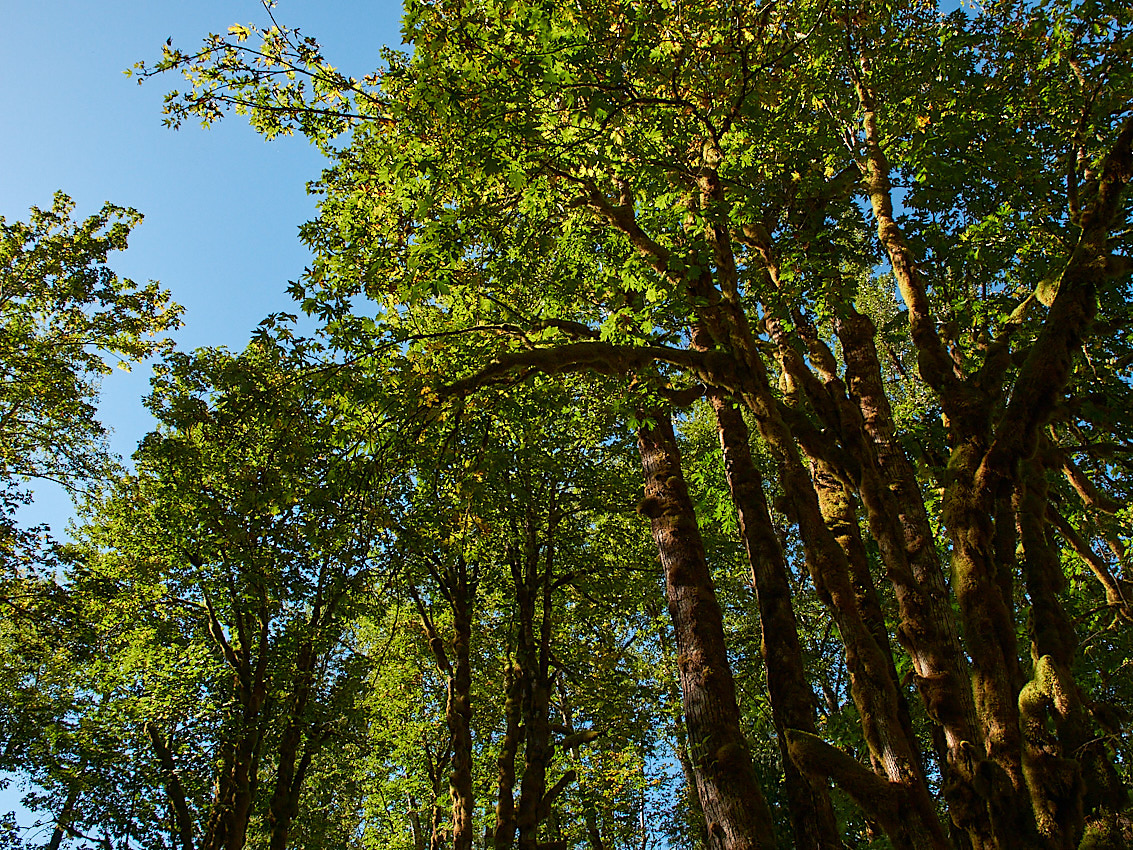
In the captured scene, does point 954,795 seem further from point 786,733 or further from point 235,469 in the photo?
point 235,469

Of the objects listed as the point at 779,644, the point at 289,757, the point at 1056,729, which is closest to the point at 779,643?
the point at 779,644

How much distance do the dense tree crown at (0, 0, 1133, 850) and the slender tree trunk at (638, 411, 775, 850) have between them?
0.13 feet

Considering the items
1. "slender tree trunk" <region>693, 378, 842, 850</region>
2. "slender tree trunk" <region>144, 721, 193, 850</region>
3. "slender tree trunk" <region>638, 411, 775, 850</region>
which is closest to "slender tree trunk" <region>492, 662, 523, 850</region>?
A: "slender tree trunk" <region>144, 721, 193, 850</region>

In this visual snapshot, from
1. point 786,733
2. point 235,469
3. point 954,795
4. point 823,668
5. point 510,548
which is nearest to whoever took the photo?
point 954,795

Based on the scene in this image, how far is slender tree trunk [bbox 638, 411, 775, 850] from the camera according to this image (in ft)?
18.2

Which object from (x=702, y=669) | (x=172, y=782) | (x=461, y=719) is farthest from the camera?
(x=461, y=719)

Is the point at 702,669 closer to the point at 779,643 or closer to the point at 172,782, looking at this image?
the point at 779,643

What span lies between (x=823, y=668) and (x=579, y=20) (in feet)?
55.0

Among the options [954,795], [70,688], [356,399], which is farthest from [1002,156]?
[70,688]

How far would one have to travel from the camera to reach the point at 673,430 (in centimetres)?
1010

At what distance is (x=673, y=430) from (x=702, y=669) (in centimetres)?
434

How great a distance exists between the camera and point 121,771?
12680 millimetres

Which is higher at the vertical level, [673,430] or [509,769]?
[673,430]

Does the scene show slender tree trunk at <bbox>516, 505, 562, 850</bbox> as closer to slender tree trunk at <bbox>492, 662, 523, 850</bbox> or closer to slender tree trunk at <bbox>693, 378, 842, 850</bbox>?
slender tree trunk at <bbox>492, 662, 523, 850</bbox>
